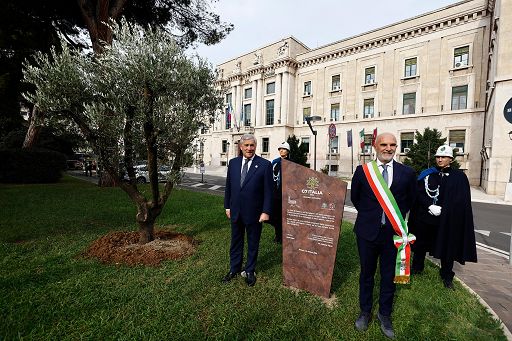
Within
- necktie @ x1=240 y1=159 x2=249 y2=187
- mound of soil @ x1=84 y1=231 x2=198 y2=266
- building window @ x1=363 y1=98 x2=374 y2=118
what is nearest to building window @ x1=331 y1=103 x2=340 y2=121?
building window @ x1=363 y1=98 x2=374 y2=118

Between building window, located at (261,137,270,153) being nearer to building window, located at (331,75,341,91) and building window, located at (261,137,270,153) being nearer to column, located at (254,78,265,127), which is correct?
column, located at (254,78,265,127)

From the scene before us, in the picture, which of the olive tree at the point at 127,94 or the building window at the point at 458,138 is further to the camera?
the building window at the point at 458,138

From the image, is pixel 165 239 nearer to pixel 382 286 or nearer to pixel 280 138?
pixel 382 286

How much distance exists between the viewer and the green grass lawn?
2641 millimetres

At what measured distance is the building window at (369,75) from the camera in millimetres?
28737

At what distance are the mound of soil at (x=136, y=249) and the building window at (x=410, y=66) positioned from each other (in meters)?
29.1

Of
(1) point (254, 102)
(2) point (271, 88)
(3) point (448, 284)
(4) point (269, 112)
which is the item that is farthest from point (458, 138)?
(1) point (254, 102)

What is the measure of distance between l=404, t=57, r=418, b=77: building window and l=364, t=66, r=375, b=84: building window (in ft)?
10.7

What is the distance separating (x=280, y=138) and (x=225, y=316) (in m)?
33.3

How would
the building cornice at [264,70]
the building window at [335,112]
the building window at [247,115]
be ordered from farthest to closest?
the building window at [247,115] < the building cornice at [264,70] < the building window at [335,112]

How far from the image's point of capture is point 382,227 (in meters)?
2.68

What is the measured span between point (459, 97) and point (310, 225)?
27980 mm

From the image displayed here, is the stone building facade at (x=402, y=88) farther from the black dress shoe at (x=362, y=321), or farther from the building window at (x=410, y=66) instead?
the black dress shoe at (x=362, y=321)

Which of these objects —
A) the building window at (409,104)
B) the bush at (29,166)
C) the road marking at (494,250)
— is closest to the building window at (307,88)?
the building window at (409,104)
